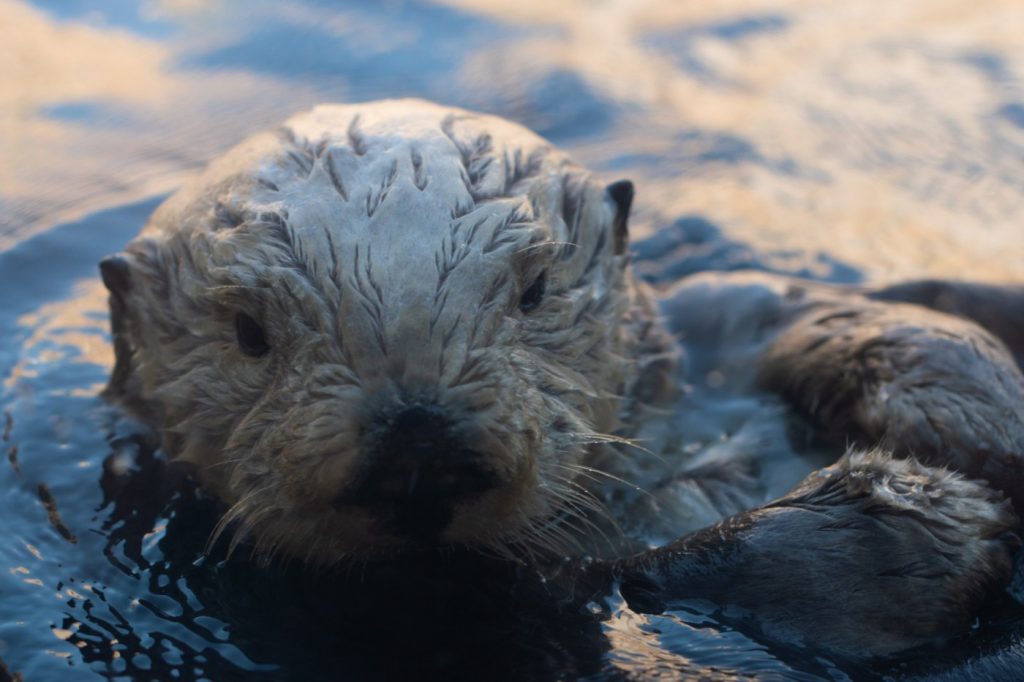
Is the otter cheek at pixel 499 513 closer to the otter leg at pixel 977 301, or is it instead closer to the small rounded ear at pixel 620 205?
the small rounded ear at pixel 620 205

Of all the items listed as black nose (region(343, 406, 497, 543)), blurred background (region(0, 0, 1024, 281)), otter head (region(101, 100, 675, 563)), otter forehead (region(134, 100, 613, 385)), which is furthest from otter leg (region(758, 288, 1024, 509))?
blurred background (region(0, 0, 1024, 281))

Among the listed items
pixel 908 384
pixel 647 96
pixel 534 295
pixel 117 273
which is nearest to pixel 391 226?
pixel 534 295

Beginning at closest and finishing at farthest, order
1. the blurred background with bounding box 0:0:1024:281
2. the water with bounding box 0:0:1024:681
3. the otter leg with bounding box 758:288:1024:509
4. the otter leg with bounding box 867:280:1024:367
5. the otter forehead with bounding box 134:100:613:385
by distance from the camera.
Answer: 1. the otter forehead with bounding box 134:100:613:385
2. the water with bounding box 0:0:1024:681
3. the otter leg with bounding box 758:288:1024:509
4. the otter leg with bounding box 867:280:1024:367
5. the blurred background with bounding box 0:0:1024:281

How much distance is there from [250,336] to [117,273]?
72cm

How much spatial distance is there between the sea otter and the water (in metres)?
0.17

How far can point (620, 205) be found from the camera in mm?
3945

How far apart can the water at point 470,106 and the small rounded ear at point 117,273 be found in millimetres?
502

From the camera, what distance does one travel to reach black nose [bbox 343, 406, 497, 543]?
2625 millimetres

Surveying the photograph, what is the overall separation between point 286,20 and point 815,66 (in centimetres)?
341

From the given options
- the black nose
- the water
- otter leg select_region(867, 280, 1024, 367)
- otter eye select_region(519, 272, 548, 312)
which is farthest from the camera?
otter leg select_region(867, 280, 1024, 367)

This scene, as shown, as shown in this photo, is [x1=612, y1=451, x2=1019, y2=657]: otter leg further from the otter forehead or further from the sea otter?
the otter forehead

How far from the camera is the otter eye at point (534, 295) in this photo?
3.25 metres

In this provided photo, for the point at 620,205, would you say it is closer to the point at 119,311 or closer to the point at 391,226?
the point at 391,226

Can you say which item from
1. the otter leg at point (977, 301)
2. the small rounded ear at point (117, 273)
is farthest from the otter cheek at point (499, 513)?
the otter leg at point (977, 301)
